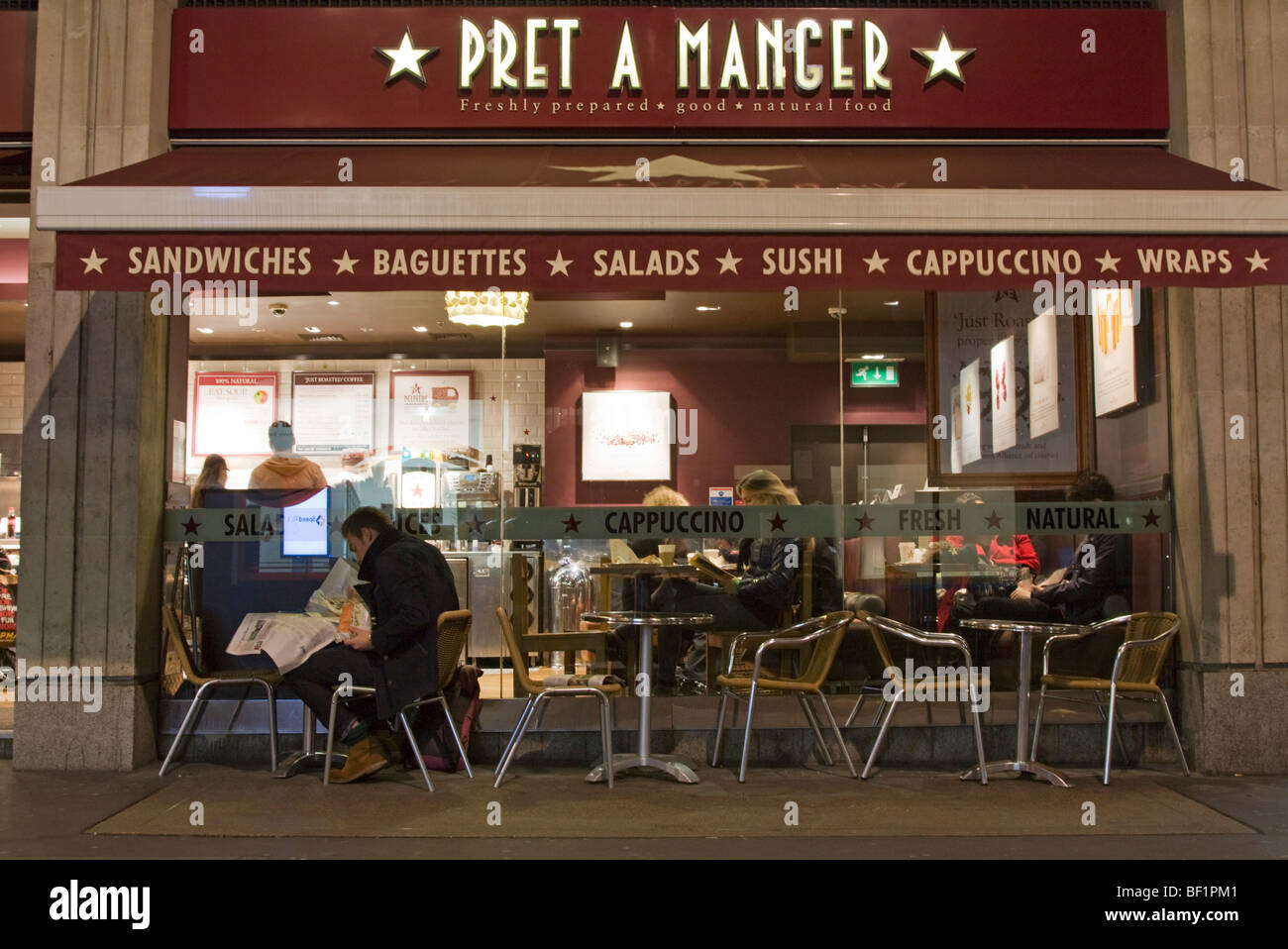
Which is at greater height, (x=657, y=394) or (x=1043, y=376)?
(x=1043, y=376)

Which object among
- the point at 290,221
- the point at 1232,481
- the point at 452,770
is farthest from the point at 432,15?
the point at 1232,481

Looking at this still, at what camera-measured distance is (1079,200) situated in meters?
5.61

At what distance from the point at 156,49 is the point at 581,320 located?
2.71 meters

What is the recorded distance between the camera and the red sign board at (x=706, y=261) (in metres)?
5.53

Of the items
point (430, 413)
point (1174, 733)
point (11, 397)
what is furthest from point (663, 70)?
point (11, 397)

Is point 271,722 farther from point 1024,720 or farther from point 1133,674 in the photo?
point 1133,674

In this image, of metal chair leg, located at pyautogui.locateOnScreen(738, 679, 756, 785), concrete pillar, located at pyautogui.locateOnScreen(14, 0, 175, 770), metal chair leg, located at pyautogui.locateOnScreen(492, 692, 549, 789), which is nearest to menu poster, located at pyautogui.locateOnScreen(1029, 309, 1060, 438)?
metal chair leg, located at pyautogui.locateOnScreen(738, 679, 756, 785)

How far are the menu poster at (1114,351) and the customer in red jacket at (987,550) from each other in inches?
35.3

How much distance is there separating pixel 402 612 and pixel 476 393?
1562 mm

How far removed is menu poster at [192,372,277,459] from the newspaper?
44.7 inches

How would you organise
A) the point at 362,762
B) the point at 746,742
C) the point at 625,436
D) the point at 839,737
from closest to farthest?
the point at 362,762 → the point at 746,742 → the point at 839,737 → the point at 625,436

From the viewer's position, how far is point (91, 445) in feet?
21.2

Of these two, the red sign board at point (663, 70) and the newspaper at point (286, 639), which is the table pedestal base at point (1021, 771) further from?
the red sign board at point (663, 70)

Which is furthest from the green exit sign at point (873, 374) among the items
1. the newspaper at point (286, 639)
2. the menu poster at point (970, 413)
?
the newspaper at point (286, 639)
